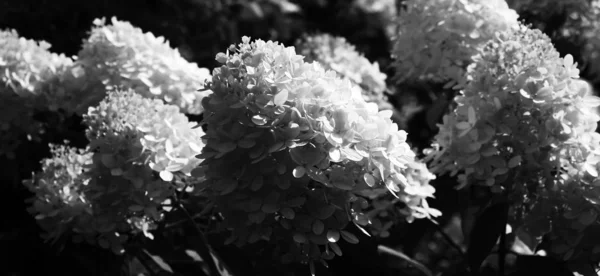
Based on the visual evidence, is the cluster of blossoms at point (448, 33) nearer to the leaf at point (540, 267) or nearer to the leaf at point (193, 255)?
the leaf at point (540, 267)

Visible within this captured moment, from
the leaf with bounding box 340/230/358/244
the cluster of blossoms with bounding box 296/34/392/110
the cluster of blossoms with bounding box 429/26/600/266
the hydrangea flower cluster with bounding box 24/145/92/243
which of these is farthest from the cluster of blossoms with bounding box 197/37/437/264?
the cluster of blossoms with bounding box 296/34/392/110

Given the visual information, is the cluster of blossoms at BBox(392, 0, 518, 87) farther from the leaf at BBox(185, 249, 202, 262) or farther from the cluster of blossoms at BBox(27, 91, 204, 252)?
the leaf at BBox(185, 249, 202, 262)

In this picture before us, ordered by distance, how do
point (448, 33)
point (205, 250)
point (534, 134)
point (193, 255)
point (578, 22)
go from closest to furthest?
1. point (534, 134)
2. point (205, 250)
3. point (193, 255)
4. point (448, 33)
5. point (578, 22)

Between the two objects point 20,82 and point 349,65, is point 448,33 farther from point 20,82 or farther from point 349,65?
point 20,82

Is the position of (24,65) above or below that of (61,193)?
above

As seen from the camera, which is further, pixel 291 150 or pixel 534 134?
pixel 534 134

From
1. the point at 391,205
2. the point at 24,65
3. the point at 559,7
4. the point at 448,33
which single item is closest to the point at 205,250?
the point at 391,205

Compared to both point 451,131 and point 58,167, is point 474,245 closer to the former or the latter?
point 451,131
